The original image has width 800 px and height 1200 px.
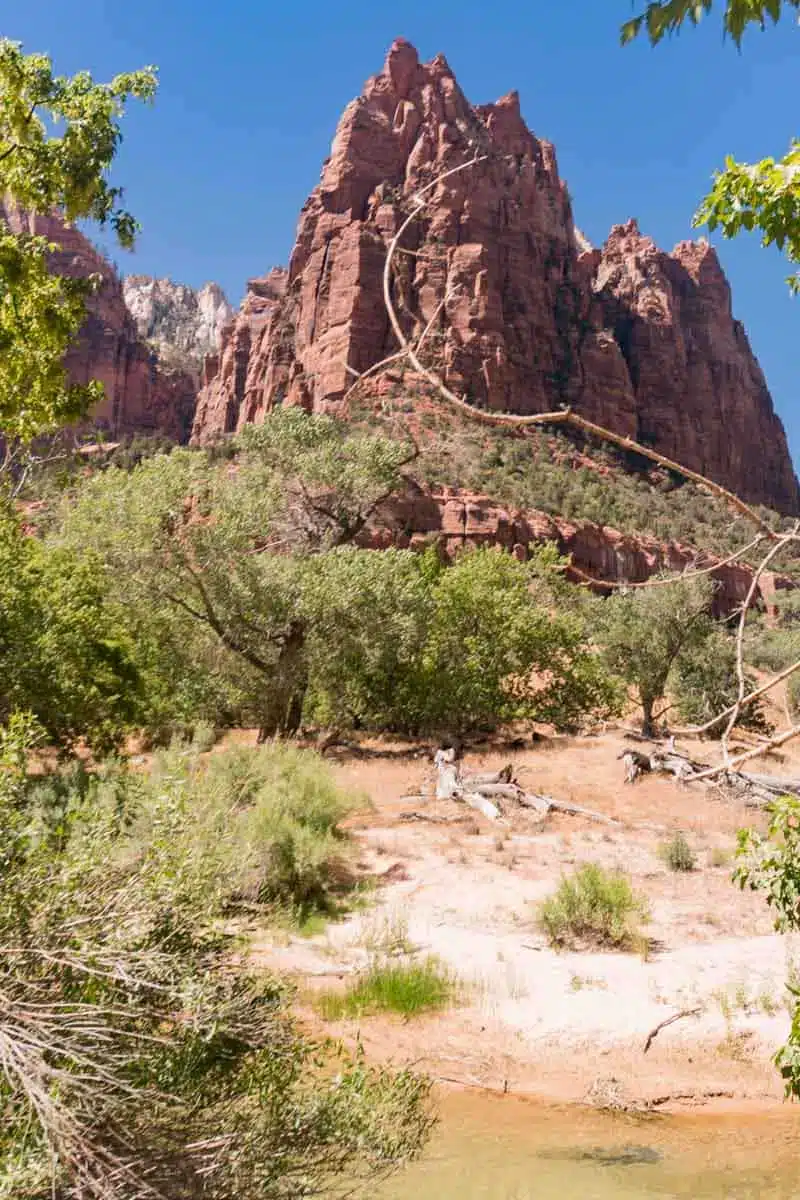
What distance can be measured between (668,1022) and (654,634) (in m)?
20.5

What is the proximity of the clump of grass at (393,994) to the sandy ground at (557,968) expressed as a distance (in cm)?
13

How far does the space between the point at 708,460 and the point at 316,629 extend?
10677 cm

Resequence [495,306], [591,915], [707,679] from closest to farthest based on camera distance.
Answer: [591,915], [707,679], [495,306]

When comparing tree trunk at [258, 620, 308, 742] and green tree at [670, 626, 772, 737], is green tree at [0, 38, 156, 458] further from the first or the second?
green tree at [670, 626, 772, 737]

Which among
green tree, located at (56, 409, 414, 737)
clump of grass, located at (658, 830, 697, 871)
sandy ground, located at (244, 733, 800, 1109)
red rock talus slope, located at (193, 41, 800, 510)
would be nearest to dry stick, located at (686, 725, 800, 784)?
sandy ground, located at (244, 733, 800, 1109)

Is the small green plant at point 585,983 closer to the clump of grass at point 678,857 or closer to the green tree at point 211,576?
the clump of grass at point 678,857

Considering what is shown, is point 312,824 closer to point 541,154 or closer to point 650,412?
point 650,412

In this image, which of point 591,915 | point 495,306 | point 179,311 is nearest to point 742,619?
point 591,915

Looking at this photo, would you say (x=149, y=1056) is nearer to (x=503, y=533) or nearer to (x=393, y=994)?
(x=393, y=994)

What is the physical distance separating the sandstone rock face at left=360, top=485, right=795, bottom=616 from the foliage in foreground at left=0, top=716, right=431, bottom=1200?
44.8 m

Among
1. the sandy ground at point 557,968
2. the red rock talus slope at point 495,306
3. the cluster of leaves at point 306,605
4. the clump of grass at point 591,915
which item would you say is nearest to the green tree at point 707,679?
the cluster of leaves at point 306,605

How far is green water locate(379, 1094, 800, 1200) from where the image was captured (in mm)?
4102

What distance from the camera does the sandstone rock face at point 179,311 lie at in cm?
15075

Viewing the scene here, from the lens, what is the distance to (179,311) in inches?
6580
